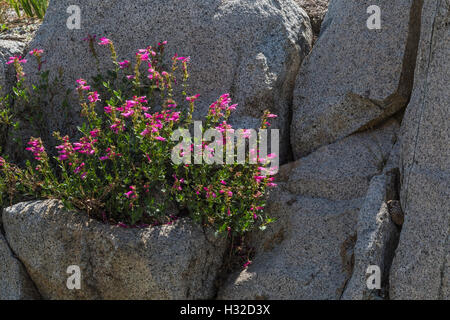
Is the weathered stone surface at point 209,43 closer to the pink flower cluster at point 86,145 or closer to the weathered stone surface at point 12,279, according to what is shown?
the pink flower cluster at point 86,145

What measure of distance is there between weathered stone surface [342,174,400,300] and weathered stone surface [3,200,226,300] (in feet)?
3.57

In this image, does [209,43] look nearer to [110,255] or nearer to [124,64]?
[124,64]

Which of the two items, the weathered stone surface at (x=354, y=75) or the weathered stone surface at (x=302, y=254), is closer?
the weathered stone surface at (x=302, y=254)

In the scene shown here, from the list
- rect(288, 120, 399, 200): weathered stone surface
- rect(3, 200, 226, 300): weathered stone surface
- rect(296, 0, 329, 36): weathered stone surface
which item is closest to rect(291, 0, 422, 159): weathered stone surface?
rect(288, 120, 399, 200): weathered stone surface

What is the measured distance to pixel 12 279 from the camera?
471 cm

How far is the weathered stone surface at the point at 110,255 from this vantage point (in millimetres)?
4418

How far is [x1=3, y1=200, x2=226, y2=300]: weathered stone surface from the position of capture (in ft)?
14.5

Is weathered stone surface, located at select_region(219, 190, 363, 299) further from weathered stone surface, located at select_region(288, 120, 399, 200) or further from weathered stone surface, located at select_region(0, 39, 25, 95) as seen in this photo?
weathered stone surface, located at select_region(0, 39, 25, 95)

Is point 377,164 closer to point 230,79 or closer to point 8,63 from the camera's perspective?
point 230,79

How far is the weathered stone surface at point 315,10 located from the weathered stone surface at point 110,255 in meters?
2.90

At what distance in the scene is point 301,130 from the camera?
5.54 metres

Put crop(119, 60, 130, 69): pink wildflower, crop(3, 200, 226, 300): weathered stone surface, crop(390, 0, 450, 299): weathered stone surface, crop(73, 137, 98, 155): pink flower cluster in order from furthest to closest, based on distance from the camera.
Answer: crop(119, 60, 130, 69): pink wildflower, crop(73, 137, 98, 155): pink flower cluster, crop(3, 200, 226, 300): weathered stone surface, crop(390, 0, 450, 299): weathered stone surface

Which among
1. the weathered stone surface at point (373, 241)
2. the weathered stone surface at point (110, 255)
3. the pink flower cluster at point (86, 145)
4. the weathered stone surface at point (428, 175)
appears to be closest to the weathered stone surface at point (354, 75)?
the weathered stone surface at point (428, 175)
